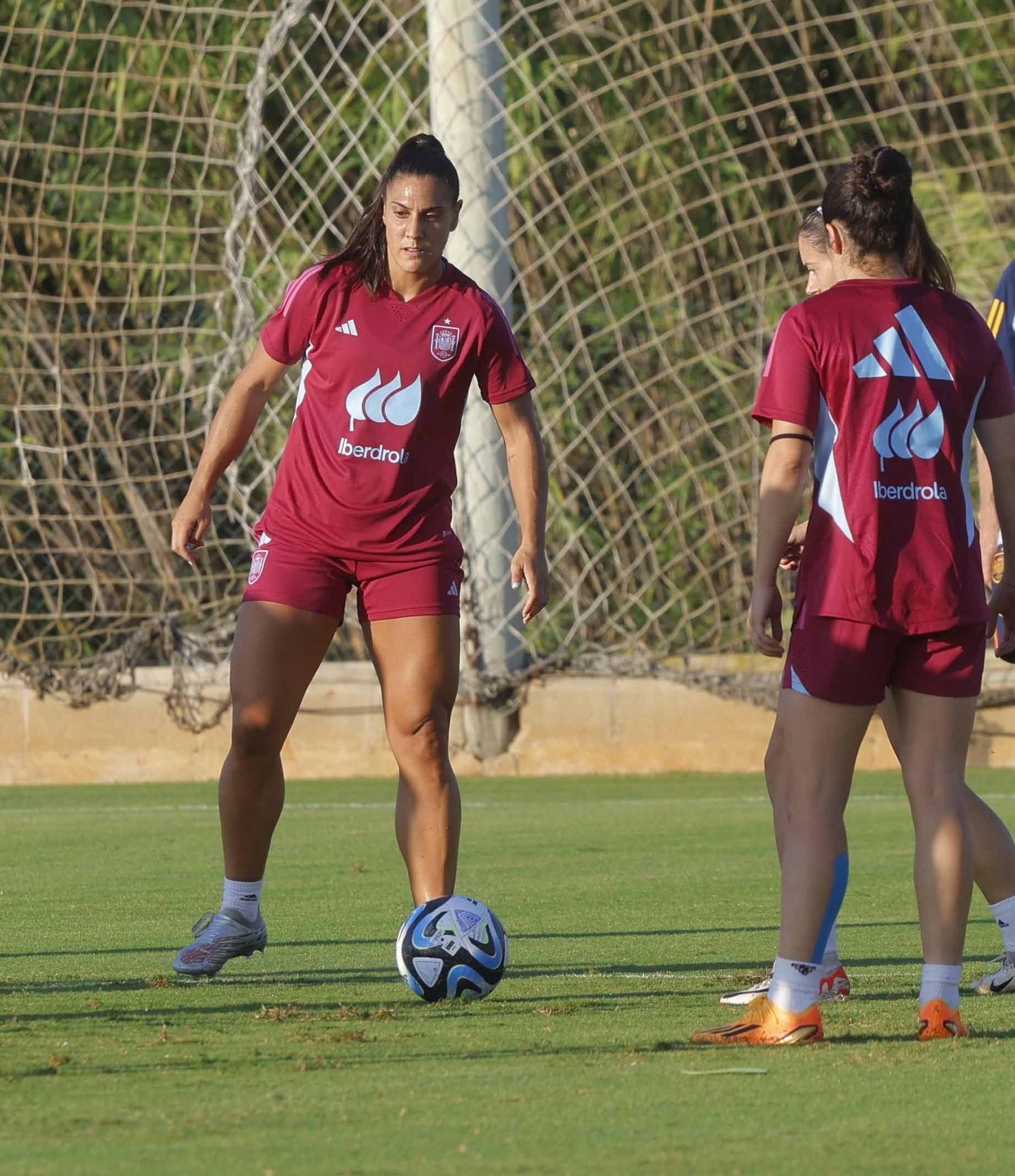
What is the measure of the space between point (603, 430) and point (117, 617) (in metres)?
3.13

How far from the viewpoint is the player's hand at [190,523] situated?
4.99m

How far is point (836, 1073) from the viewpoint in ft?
11.8

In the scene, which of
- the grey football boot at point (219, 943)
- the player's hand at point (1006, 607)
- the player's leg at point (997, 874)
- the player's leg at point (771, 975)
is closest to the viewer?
the player's hand at point (1006, 607)

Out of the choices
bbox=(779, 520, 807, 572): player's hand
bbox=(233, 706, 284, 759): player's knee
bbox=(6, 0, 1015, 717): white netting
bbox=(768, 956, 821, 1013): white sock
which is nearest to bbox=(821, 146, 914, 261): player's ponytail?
bbox=(779, 520, 807, 572): player's hand

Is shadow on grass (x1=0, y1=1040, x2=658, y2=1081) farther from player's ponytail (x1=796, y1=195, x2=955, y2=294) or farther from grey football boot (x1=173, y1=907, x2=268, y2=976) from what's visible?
player's ponytail (x1=796, y1=195, x2=955, y2=294)

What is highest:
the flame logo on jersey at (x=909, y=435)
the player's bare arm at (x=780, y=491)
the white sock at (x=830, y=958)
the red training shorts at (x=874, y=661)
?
the flame logo on jersey at (x=909, y=435)

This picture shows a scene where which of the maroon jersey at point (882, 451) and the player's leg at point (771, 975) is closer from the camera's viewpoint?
the maroon jersey at point (882, 451)

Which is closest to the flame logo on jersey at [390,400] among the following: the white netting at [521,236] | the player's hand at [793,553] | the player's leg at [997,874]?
the player's hand at [793,553]

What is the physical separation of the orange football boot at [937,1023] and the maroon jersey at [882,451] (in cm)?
76

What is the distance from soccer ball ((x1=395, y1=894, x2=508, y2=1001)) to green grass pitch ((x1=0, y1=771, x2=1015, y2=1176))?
6cm

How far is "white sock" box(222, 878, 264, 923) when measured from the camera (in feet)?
16.3

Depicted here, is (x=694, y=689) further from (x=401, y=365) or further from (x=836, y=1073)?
(x=836, y=1073)

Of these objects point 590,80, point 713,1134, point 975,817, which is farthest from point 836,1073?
point 590,80

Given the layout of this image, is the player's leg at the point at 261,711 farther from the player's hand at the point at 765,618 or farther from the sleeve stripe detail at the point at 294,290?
the player's hand at the point at 765,618
